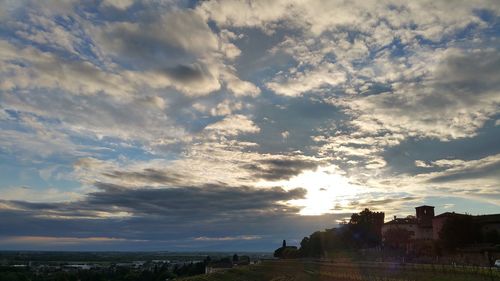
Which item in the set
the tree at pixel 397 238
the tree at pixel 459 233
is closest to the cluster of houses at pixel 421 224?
the tree at pixel 397 238

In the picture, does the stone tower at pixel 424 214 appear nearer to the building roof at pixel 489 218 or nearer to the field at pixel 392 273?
the building roof at pixel 489 218

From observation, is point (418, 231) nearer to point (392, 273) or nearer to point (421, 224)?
point (421, 224)

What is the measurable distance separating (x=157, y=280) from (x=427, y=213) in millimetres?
87486

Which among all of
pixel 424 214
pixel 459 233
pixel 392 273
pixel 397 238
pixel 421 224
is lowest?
pixel 392 273

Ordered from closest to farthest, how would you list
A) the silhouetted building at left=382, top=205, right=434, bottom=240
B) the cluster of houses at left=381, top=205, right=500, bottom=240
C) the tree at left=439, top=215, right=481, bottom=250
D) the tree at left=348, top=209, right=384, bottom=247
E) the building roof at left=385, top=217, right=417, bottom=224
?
the tree at left=439, top=215, right=481, bottom=250 < the cluster of houses at left=381, top=205, right=500, bottom=240 < the tree at left=348, top=209, right=384, bottom=247 < the silhouetted building at left=382, top=205, right=434, bottom=240 < the building roof at left=385, top=217, right=417, bottom=224

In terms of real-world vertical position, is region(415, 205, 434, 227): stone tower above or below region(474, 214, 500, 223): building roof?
above

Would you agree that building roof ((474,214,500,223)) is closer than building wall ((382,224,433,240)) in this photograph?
Yes

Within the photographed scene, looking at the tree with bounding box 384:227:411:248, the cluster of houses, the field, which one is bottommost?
the field

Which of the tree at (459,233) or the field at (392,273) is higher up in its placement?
the tree at (459,233)

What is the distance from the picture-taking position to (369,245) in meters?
132

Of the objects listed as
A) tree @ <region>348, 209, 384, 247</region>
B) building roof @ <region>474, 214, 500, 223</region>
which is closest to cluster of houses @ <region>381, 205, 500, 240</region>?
tree @ <region>348, 209, 384, 247</region>

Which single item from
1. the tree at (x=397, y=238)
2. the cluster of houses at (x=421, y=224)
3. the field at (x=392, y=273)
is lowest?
the field at (x=392, y=273)

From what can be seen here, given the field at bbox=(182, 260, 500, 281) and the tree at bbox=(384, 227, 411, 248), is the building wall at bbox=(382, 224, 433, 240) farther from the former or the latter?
the field at bbox=(182, 260, 500, 281)

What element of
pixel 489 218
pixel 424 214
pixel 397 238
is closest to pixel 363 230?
pixel 397 238
